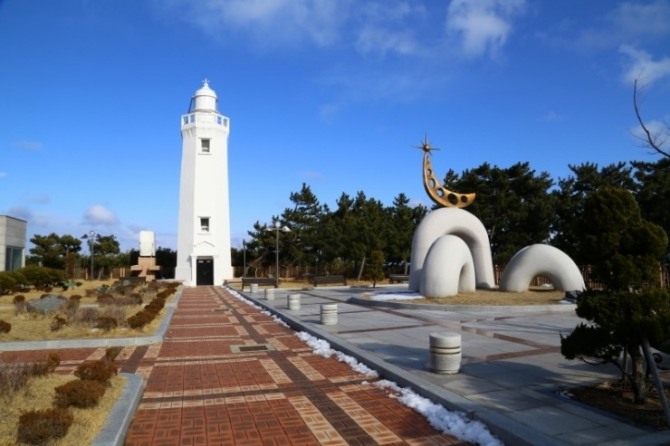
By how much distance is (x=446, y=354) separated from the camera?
739cm

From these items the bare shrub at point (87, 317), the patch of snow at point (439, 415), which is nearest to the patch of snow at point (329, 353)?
the patch of snow at point (439, 415)

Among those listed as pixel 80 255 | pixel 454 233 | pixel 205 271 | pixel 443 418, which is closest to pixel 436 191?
pixel 454 233

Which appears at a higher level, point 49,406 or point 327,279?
point 327,279

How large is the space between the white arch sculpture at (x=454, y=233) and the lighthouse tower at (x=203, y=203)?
21.6 meters

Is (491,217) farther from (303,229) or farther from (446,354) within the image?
(446,354)

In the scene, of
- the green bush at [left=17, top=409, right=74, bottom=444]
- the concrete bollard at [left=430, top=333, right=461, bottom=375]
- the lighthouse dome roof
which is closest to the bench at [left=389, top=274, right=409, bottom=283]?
the lighthouse dome roof

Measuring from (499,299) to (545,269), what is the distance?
9.37 feet

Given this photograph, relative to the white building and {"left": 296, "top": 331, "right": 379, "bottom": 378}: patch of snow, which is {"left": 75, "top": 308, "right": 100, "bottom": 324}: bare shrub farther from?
the white building

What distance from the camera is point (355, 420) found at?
5844mm

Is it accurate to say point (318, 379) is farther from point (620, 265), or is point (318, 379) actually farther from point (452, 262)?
point (452, 262)

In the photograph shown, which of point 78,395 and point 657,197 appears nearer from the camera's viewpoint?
point 78,395

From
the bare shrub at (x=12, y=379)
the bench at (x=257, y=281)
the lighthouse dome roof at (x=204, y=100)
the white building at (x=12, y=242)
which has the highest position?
the lighthouse dome roof at (x=204, y=100)

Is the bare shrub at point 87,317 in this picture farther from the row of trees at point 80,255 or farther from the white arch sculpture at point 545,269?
the row of trees at point 80,255

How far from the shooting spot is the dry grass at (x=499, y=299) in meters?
16.0
